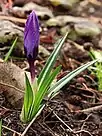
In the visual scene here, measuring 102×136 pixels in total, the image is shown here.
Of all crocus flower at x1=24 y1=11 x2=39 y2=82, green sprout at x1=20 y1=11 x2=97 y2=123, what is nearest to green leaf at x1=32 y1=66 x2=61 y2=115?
green sprout at x1=20 y1=11 x2=97 y2=123

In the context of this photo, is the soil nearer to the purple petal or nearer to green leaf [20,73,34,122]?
green leaf [20,73,34,122]

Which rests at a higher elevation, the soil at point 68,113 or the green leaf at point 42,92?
the green leaf at point 42,92

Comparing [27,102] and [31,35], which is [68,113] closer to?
[27,102]

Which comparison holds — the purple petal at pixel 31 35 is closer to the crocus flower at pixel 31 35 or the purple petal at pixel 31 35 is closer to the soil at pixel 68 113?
the crocus flower at pixel 31 35

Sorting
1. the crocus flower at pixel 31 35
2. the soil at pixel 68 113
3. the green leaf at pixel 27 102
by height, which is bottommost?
the soil at pixel 68 113

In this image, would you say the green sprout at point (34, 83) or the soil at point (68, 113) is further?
the soil at point (68, 113)

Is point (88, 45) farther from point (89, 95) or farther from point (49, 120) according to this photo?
point (49, 120)

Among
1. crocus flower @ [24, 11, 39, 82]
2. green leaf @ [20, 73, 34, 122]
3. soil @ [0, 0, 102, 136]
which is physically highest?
crocus flower @ [24, 11, 39, 82]

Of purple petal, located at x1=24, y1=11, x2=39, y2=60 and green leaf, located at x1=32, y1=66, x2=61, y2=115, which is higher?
purple petal, located at x1=24, y1=11, x2=39, y2=60

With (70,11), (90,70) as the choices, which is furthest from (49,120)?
(70,11)

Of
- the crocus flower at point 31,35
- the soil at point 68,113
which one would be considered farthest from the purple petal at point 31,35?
the soil at point 68,113

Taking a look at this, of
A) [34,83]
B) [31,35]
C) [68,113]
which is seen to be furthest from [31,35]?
[68,113]
